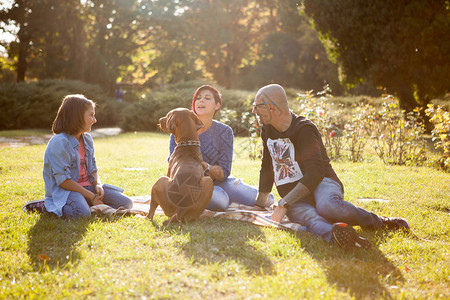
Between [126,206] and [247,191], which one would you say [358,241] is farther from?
[126,206]

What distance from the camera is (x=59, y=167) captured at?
4.55 metres

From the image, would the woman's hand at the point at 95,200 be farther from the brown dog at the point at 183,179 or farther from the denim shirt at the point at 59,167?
the brown dog at the point at 183,179

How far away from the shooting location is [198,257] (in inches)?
134

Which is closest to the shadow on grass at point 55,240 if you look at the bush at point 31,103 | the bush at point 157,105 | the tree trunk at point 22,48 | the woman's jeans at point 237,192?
the woman's jeans at point 237,192

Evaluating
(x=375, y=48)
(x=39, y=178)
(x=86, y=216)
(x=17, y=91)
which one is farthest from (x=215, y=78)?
(x=86, y=216)

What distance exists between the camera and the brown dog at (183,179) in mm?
4199

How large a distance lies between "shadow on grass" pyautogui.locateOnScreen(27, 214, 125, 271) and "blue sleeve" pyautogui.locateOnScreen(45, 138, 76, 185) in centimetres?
50

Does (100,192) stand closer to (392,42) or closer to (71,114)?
(71,114)

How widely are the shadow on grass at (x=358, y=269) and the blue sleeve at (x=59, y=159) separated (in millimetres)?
2848

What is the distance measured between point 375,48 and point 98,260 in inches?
543

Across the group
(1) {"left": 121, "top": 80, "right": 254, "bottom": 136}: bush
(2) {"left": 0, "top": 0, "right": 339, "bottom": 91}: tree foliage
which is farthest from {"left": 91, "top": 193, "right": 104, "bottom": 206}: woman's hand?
(2) {"left": 0, "top": 0, "right": 339, "bottom": 91}: tree foliage

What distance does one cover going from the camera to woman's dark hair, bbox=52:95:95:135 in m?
4.68

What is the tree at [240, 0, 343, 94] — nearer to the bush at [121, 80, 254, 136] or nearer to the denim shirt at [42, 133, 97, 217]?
the bush at [121, 80, 254, 136]

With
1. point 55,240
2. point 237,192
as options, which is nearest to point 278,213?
point 237,192
